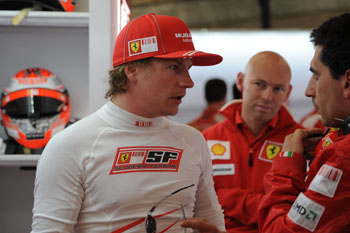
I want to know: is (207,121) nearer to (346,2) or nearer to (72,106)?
(72,106)

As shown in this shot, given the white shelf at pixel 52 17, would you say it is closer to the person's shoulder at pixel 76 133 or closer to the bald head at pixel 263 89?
the person's shoulder at pixel 76 133

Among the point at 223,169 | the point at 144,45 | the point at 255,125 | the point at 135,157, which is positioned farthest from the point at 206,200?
the point at 255,125

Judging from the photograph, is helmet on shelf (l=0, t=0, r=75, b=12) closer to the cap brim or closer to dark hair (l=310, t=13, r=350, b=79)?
the cap brim

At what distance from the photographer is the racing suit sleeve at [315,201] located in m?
1.52

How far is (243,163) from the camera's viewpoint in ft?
8.77

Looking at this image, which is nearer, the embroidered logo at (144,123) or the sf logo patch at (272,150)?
the embroidered logo at (144,123)

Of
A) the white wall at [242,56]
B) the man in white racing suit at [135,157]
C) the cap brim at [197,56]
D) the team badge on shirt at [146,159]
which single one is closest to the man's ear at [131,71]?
the man in white racing suit at [135,157]

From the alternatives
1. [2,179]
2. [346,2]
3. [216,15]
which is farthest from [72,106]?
[346,2]

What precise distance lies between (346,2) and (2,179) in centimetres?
893

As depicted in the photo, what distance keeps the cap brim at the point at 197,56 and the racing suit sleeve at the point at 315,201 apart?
488 millimetres

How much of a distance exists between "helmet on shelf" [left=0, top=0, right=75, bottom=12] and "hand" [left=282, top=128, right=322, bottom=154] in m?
1.31

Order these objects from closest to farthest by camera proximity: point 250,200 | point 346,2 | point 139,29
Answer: point 139,29, point 250,200, point 346,2

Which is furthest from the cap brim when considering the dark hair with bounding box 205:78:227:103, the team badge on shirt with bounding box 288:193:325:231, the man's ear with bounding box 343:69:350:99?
the dark hair with bounding box 205:78:227:103

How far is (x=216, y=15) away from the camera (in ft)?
34.0
